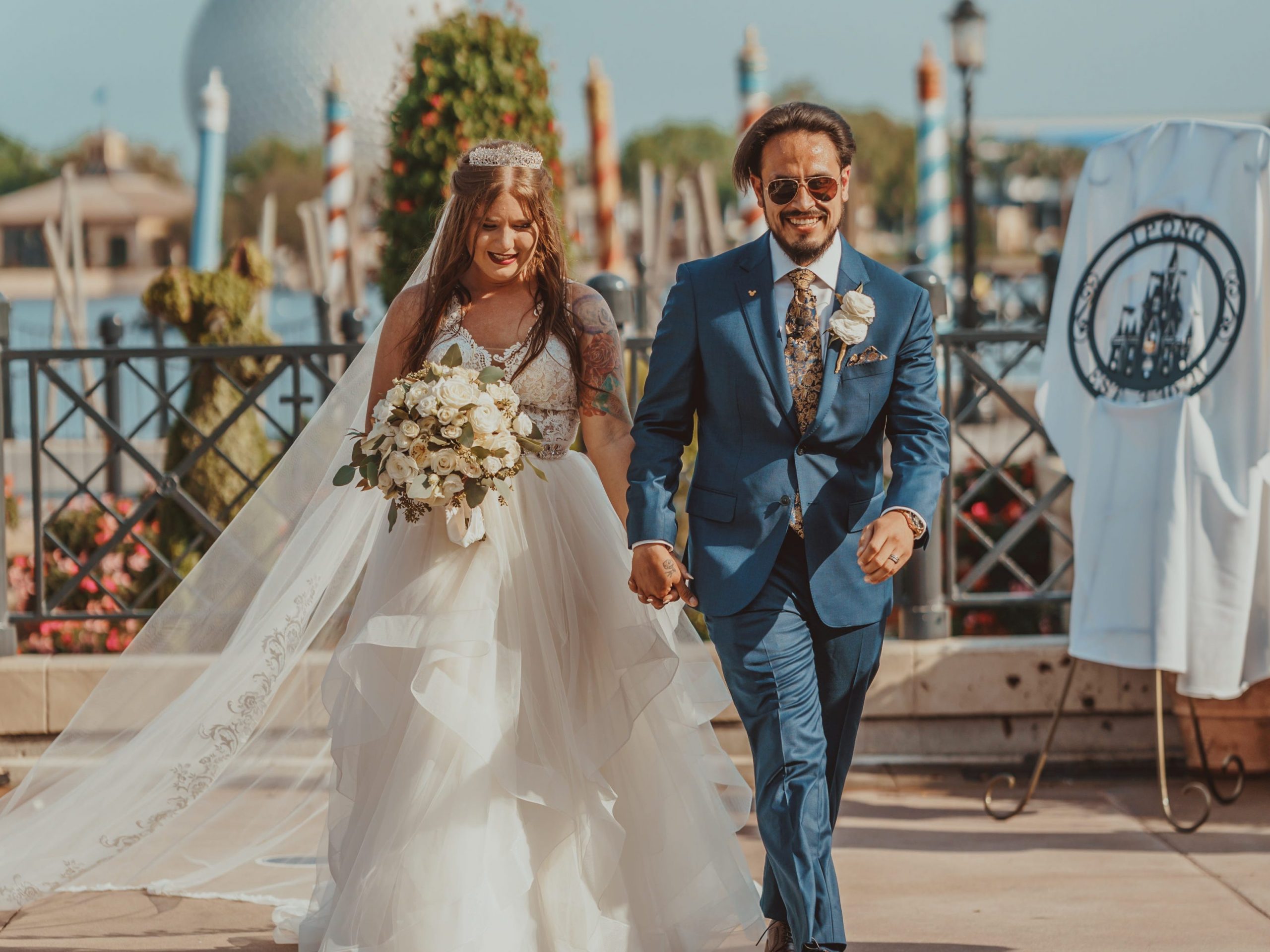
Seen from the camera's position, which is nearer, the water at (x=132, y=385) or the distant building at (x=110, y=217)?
the water at (x=132, y=385)

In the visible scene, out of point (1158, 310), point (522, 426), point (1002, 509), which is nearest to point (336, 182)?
point (1002, 509)

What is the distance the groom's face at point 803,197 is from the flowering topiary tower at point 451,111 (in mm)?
4382

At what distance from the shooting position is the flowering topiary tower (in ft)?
25.2

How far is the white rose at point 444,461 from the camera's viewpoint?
345 cm

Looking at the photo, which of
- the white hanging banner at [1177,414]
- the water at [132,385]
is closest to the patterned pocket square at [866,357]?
the white hanging banner at [1177,414]

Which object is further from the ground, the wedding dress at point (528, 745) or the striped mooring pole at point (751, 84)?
the striped mooring pole at point (751, 84)

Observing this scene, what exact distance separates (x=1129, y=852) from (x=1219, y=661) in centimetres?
73

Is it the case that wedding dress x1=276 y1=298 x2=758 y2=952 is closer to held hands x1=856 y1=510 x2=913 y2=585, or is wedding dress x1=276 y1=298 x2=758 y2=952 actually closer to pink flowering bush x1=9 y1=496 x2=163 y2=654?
held hands x1=856 y1=510 x2=913 y2=585

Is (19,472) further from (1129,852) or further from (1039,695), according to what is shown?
(1129,852)

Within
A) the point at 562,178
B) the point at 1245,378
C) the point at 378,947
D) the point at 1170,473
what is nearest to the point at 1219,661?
the point at 1170,473

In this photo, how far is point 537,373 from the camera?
149 inches

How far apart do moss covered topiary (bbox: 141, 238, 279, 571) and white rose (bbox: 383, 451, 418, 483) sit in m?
2.92

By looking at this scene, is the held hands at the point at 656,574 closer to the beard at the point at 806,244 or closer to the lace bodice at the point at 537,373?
the lace bodice at the point at 537,373

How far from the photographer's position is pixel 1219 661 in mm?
4977
